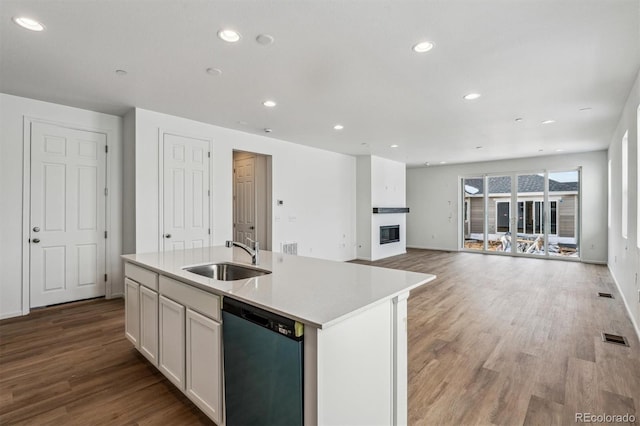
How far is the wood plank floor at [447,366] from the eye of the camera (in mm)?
1984

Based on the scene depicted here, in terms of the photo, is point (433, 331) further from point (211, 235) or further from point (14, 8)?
point (14, 8)

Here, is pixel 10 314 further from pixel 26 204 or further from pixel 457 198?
pixel 457 198

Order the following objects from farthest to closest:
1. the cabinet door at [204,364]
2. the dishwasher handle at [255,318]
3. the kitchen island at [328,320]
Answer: the cabinet door at [204,364], the dishwasher handle at [255,318], the kitchen island at [328,320]

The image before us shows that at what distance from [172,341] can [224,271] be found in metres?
0.62

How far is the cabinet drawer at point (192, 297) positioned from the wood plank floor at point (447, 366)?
0.71 meters

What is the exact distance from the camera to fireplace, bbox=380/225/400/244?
8.13 metres

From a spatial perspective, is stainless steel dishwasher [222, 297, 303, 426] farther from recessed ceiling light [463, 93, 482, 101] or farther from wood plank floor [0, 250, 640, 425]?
recessed ceiling light [463, 93, 482, 101]

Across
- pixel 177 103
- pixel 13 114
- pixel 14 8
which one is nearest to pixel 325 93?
pixel 177 103

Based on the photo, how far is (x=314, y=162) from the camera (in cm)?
678

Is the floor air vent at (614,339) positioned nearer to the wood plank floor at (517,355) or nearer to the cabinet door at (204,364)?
the wood plank floor at (517,355)

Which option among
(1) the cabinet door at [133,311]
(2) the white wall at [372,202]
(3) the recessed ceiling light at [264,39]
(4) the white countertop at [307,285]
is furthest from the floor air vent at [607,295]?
(1) the cabinet door at [133,311]

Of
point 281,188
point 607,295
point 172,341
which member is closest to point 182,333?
point 172,341

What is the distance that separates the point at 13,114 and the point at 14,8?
2.27 m

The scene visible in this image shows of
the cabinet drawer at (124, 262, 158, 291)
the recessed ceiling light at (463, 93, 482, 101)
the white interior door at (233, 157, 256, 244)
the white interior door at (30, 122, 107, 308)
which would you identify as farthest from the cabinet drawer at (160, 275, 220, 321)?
the white interior door at (233, 157, 256, 244)
